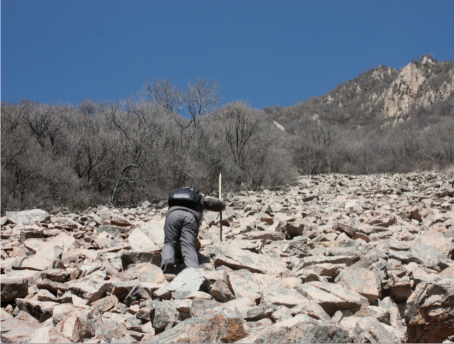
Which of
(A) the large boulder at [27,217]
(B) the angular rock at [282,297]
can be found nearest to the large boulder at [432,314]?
(B) the angular rock at [282,297]

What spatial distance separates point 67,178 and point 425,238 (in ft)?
43.0

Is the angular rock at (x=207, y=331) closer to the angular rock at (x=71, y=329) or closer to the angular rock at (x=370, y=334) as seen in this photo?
the angular rock at (x=71, y=329)

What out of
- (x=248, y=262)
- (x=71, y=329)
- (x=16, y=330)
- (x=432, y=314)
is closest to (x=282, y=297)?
(x=432, y=314)

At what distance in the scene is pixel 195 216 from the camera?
17.3 feet

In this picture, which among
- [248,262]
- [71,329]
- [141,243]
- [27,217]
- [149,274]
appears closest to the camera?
[71,329]

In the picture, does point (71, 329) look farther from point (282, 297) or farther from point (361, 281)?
point (361, 281)

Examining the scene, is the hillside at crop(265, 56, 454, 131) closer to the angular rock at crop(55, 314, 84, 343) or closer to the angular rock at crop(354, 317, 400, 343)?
the angular rock at crop(354, 317, 400, 343)

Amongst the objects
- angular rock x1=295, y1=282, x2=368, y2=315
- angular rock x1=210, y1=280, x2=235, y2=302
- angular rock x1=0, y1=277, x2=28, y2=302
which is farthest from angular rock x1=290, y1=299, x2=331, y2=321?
angular rock x1=0, y1=277, x2=28, y2=302

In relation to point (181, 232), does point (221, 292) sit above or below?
below

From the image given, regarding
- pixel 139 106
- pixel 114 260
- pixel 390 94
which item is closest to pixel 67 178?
pixel 139 106

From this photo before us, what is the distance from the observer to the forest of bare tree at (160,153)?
14008mm

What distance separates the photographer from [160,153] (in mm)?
16484

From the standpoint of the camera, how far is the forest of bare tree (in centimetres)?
1401

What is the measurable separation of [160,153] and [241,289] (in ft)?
43.5
